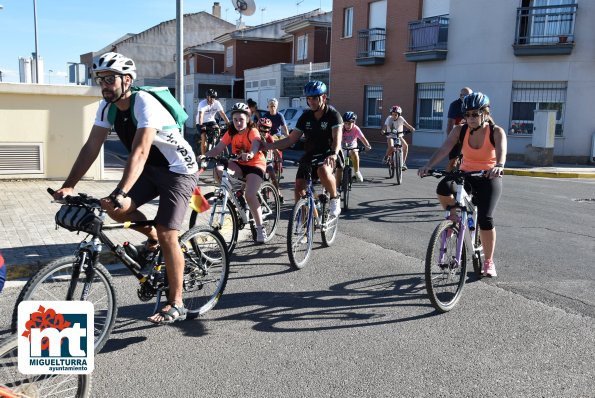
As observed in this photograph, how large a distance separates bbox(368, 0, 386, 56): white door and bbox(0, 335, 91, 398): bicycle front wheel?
25.8 m

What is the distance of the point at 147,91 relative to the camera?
13.8ft

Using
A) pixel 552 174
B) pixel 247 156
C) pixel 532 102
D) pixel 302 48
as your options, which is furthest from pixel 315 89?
pixel 302 48

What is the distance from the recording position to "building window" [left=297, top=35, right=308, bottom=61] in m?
38.2

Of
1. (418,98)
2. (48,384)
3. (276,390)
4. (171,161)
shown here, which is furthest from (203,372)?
(418,98)

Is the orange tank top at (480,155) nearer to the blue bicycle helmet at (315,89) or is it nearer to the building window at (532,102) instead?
the blue bicycle helmet at (315,89)

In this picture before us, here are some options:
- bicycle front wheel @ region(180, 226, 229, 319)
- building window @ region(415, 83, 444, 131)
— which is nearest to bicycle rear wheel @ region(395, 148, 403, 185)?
bicycle front wheel @ region(180, 226, 229, 319)

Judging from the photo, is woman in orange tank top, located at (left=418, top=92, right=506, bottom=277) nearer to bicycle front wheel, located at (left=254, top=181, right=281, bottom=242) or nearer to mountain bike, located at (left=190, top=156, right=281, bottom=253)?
mountain bike, located at (left=190, top=156, right=281, bottom=253)

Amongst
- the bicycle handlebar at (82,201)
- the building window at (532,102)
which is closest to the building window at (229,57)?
the building window at (532,102)

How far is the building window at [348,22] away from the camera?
29.5 meters

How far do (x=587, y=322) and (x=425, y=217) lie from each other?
471 cm

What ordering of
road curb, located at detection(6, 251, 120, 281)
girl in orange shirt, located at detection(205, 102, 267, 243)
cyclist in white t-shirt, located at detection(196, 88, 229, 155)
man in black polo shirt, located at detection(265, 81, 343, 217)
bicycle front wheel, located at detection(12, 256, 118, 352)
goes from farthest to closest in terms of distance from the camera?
cyclist in white t-shirt, located at detection(196, 88, 229, 155) < girl in orange shirt, located at detection(205, 102, 267, 243) < man in black polo shirt, located at detection(265, 81, 343, 217) < road curb, located at detection(6, 251, 120, 281) < bicycle front wheel, located at detection(12, 256, 118, 352)

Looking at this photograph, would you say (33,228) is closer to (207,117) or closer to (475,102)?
(475,102)

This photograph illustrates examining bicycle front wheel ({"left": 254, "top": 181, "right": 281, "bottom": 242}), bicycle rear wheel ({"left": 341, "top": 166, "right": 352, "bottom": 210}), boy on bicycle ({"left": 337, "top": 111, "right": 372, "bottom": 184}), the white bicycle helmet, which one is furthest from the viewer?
boy on bicycle ({"left": 337, "top": 111, "right": 372, "bottom": 184})

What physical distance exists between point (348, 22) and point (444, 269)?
87.0 feet
